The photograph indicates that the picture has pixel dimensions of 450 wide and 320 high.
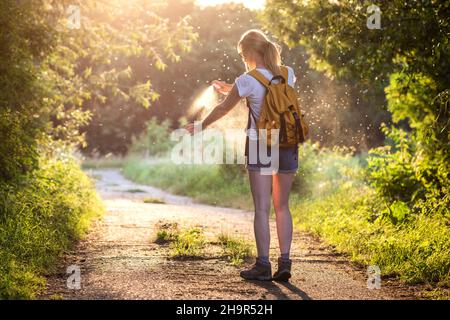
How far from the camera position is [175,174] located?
22469 millimetres

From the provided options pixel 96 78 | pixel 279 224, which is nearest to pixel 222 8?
pixel 96 78

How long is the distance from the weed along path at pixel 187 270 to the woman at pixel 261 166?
193 mm

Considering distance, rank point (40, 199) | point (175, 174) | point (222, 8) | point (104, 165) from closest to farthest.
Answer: point (40, 199), point (175, 174), point (222, 8), point (104, 165)

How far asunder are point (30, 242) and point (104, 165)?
107ft

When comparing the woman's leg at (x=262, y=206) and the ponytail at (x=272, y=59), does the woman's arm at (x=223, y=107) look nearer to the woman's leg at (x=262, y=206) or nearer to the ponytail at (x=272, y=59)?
the ponytail at (x=272, y=59)

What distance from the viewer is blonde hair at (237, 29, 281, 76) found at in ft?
17.7

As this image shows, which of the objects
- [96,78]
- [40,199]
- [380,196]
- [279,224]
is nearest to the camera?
[279,224]

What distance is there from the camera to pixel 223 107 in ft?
17.7

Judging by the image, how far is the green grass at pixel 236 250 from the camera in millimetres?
6387

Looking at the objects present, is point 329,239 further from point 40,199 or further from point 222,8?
point 222,8

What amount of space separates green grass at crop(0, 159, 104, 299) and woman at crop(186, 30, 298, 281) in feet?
5.89

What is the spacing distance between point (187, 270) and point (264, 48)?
6.80 feet
